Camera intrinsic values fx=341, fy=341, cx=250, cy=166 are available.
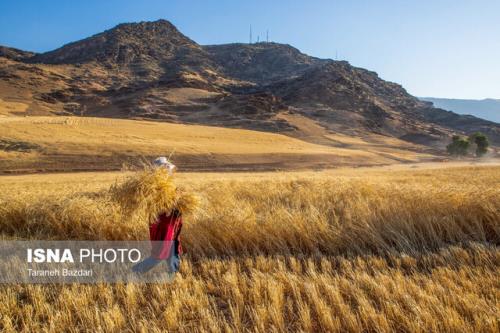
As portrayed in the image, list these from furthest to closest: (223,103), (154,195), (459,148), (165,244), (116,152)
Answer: (223,103) < (459,148) < (116,152) < (154,195) < (165,244)

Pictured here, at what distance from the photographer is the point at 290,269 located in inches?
181

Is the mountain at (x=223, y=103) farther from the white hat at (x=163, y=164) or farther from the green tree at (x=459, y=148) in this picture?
the white hat at (x=163, y=164)

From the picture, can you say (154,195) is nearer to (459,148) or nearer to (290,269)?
(290,269)

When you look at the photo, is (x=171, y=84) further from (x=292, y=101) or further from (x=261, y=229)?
(x=261, y=229)

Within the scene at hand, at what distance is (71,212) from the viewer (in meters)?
6.26

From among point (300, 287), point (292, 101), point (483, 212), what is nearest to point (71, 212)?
point (300, 287)

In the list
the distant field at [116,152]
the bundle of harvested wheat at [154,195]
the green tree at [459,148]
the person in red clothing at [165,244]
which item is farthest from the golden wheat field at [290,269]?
the green tree at [459,148]

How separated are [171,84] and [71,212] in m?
135

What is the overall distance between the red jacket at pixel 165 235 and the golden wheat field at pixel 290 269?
1.02 ft

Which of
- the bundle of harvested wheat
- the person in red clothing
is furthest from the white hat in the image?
the person in red clothing

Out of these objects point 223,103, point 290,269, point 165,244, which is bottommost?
point 290,269

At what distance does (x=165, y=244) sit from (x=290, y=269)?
1709mm

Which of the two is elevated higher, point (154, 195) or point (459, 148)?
point (154, 195)

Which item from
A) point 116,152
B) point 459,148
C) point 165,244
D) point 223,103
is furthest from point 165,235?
point 223,103
